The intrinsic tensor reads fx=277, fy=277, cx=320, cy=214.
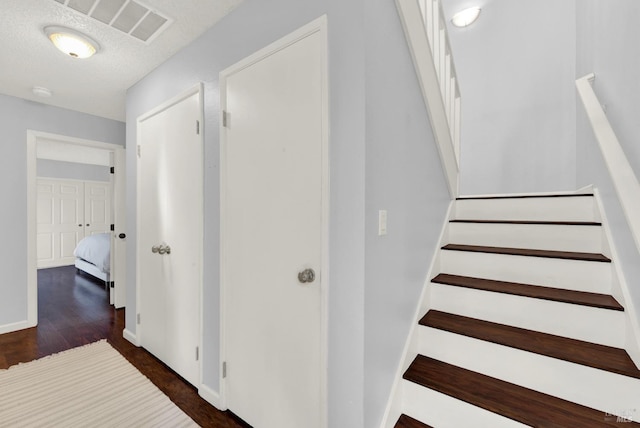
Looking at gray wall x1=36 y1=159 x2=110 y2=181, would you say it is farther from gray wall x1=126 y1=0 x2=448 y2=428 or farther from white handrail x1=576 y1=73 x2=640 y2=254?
white handrail x1=576 y1=73 x2=640 y2=254

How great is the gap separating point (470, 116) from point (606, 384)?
9.89ft

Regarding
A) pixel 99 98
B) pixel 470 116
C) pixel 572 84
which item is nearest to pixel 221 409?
pixel 99 98

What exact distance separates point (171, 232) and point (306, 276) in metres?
1.42

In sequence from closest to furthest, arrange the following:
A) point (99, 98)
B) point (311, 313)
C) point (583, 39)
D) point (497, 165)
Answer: point (311, 313), point (583, 39), point (99, 98), point (497, 165)

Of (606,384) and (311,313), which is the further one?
(311,313)

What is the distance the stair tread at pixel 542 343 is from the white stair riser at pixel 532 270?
332 millimetres

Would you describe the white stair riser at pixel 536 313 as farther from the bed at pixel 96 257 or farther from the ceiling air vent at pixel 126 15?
the bed at pixel 96 257

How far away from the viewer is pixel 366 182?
1142mm

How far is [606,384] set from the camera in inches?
43.1

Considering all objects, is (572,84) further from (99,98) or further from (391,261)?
(99,98)

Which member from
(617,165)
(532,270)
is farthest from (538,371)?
(617,165)

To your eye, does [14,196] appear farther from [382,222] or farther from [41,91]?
[382,222]

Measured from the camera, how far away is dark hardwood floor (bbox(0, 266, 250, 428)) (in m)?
1.80

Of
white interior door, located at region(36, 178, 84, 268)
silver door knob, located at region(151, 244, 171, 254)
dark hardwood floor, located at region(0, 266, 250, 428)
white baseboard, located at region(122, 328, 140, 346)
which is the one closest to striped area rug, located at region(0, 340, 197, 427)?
A: dark hardwood floor, located at region(0, 266, 250, 428)
